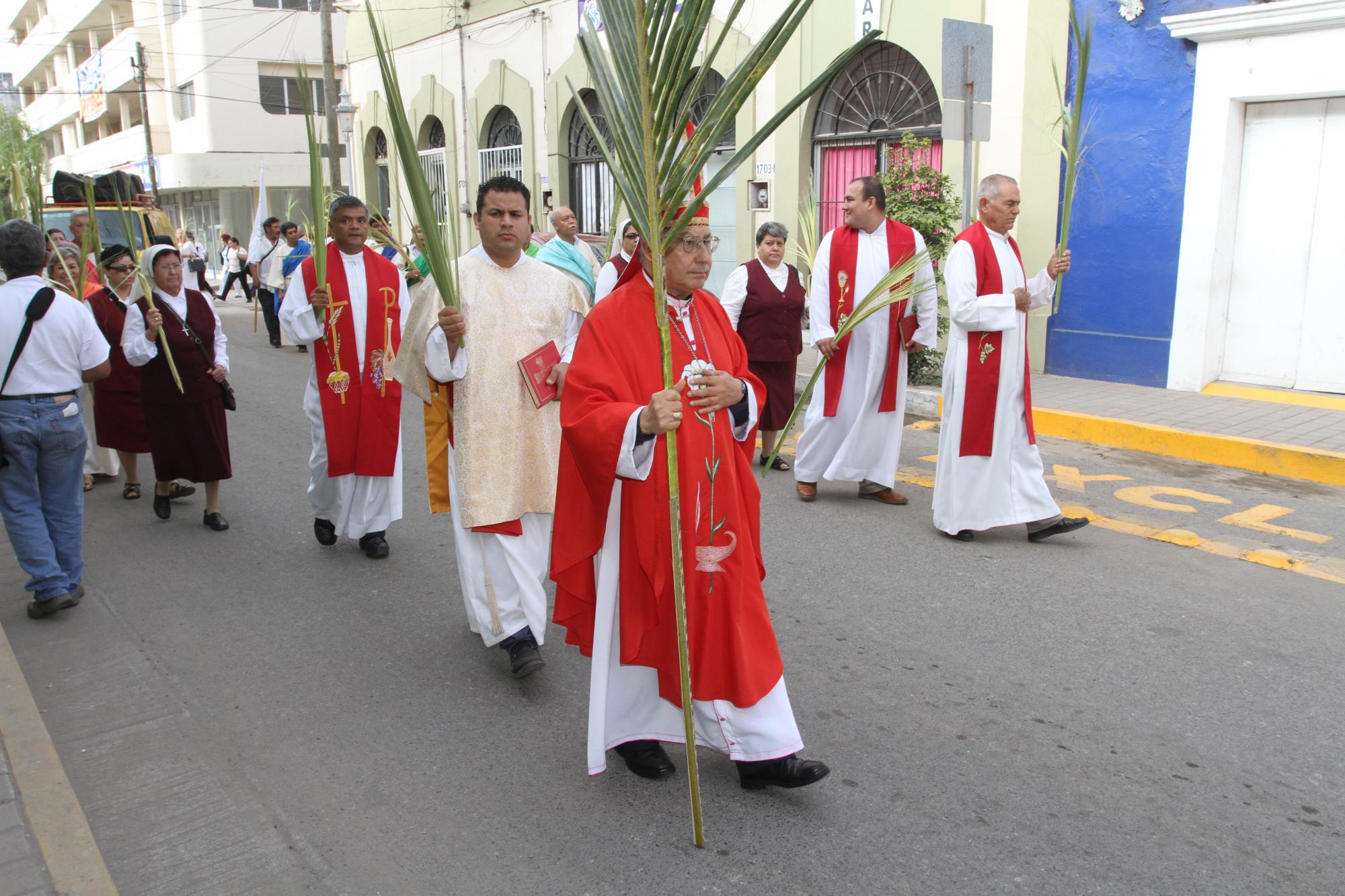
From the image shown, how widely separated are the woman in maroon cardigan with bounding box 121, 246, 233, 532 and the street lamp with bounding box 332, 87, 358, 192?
11591 millimetres

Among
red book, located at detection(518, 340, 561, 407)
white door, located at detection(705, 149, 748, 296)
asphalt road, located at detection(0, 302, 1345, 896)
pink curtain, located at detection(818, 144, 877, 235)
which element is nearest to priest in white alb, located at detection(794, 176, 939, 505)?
asphalt road, located at detection(0, 302, 1345, 896)

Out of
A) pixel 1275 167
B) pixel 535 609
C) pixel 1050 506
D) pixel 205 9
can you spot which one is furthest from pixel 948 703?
pixel 205 9

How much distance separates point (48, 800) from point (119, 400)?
4579 millimetres

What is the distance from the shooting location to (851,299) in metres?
7.05

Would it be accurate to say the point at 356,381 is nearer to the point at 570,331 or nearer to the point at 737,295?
the point at 570,331

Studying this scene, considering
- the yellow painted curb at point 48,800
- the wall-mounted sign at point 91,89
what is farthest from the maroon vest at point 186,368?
the wall-mounted sign at point 91,89

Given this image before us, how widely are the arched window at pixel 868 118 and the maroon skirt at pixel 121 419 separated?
8.44 metres

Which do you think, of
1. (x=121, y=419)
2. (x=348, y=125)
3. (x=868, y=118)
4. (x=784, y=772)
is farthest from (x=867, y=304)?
(x=348, y=125)

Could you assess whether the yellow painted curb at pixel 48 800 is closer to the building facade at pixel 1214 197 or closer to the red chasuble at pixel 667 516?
the red chasuble at pixel 667 516

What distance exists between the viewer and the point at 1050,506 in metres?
6.12

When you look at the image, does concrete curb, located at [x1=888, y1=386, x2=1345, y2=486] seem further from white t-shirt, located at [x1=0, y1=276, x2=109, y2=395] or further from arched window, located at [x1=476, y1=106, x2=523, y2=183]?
arched window, located at [x1=476, y1=106, x2=523, y2=183]

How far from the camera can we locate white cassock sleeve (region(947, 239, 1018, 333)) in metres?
5.94

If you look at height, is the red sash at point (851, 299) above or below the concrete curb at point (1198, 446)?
above

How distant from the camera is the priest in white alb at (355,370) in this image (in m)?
6.00
